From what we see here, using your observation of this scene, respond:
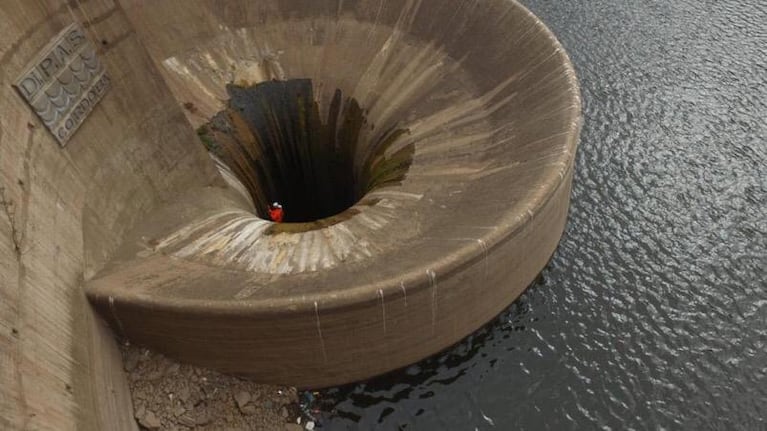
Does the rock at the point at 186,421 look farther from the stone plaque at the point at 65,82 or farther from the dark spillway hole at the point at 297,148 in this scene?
the dark spillway hole at the point at 297,148

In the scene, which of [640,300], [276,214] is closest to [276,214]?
[276,214]

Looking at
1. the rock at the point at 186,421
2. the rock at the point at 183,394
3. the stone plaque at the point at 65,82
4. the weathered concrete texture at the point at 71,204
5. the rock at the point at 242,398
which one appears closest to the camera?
the weathered concrete texture at the point at 71,204

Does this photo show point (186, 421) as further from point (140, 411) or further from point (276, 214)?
point (276, 214)

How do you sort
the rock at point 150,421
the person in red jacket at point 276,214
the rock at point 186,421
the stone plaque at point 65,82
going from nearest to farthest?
1. the stone plaque at point 65,82
2. the rock at point 150,421
3. the rock at point 186,421
4. the person in red jacket at point 276,214

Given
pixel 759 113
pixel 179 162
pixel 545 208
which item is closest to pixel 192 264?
pixel 179 162

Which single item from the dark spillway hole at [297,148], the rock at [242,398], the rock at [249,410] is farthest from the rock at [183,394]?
the dark spillway hole at [297,148]

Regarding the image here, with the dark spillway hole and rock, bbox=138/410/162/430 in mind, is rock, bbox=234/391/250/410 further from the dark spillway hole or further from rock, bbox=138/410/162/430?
the dark spillway hole

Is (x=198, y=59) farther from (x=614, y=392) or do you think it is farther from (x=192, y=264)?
(x=614, y=392)
